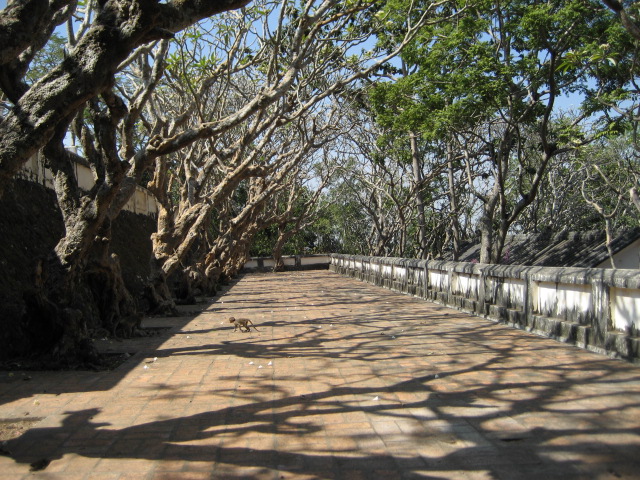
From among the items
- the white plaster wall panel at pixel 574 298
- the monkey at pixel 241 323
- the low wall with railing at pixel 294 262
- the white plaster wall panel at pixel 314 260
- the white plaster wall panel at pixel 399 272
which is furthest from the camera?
the white plaster wall panel at pixel 314 260

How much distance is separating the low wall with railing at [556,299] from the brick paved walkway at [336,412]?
0.29 metres

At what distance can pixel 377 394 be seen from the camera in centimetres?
572

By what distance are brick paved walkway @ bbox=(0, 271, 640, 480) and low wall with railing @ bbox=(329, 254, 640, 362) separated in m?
0.29

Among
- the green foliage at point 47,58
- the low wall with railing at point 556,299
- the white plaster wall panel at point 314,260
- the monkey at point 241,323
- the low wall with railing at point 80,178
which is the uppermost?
the green foliage at point 47,58

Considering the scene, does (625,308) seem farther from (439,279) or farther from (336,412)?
(439,279)

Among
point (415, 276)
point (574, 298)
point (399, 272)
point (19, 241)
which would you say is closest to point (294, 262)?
point (399, 272)

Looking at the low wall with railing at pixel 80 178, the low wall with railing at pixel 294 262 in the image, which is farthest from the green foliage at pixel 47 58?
the low wall with railing at pixel 294 262

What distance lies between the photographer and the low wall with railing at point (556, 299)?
6863 mm

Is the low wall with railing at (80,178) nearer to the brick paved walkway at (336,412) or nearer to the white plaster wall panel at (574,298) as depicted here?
the brick paved walkway at (336,412)

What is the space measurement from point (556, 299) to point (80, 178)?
11455 mm

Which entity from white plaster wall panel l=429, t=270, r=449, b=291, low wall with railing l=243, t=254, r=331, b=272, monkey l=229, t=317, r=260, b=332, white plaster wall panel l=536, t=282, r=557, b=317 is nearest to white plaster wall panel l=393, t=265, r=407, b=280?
white plaster wall panel l=429, t=270, r=449, b=291

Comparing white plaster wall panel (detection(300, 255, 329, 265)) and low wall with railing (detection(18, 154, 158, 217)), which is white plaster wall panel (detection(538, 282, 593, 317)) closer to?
low wall with railing (detection(18, 154, 158, 217))

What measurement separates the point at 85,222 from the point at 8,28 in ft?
11.6

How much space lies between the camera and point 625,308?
687 centimetres
